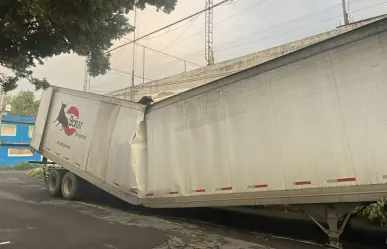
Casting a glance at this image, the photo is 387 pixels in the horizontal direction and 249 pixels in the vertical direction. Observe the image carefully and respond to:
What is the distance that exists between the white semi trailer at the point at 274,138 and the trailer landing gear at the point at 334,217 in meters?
0.02

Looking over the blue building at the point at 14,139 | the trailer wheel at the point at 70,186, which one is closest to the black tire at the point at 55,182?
the trailer wheel at the point at 70,186

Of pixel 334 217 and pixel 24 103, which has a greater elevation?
pixel 24 103

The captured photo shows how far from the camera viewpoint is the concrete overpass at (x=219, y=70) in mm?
10408

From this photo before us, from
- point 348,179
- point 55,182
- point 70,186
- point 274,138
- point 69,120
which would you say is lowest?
Answer: point 348,179

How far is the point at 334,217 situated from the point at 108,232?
4583 mm

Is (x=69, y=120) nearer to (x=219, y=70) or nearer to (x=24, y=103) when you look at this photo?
(x=219, y=70)

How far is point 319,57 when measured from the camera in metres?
5.57

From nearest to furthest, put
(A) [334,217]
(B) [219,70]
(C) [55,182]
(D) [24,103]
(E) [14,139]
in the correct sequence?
(A) [334,217]
(C) [55,182]
(B) [219,70]
(E) [14,139]
(D) [24,103]

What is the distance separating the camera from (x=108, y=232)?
723 cm

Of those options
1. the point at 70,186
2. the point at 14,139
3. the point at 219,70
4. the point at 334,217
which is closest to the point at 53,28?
the point at 334,217

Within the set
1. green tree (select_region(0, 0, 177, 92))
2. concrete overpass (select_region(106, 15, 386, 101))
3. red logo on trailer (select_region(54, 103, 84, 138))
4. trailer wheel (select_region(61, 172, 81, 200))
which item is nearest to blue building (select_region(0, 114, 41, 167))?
concrete overpass (select_region(106, 15, 386, 101))

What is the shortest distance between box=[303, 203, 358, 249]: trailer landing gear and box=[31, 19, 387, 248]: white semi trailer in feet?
0.06

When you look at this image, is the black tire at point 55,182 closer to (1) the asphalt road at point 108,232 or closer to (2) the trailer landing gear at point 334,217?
(1) the asphalt road at point 108,232

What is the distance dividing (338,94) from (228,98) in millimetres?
2192
